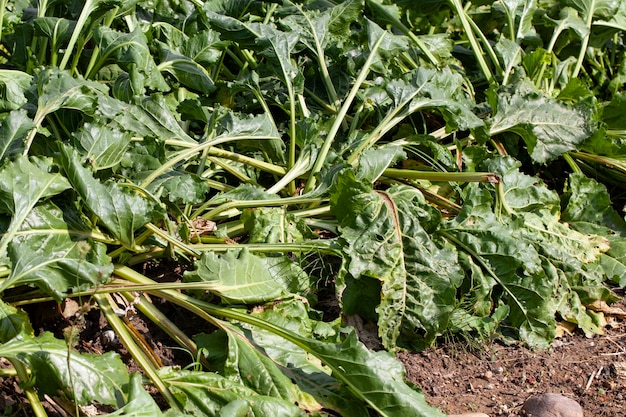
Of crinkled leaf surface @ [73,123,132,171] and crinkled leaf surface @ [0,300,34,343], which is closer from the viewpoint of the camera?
crinkled leaf surface @ [0,300,34,343]

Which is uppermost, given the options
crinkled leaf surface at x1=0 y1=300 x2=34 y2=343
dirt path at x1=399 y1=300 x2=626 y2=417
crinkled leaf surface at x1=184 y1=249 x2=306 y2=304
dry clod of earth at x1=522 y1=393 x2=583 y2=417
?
crinkled leaf surface at x1=0 y1=300 x2=34 y2=343

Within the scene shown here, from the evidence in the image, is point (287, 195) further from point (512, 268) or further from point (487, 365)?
point (487, 365)

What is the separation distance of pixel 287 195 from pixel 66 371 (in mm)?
1571

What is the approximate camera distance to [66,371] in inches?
103

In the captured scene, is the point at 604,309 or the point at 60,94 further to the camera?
the point at 604,309

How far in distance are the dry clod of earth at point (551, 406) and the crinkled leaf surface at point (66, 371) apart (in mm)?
1515

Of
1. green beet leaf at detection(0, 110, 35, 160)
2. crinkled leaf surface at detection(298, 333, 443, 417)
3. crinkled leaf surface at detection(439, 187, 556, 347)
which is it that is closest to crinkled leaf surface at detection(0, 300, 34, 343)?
green beet leaf at detection(0, 110, 35, 160)

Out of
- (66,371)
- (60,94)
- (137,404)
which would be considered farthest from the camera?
(60,94)

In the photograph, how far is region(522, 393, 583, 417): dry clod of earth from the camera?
3088 mm

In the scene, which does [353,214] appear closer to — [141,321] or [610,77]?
[141,321]

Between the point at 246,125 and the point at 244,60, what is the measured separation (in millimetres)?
996

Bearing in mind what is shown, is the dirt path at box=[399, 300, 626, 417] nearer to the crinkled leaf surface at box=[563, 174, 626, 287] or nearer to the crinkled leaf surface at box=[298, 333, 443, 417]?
the crinkled leaf surface at box=[298, 333, 443, 417]

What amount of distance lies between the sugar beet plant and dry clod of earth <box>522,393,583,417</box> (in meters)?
0.45

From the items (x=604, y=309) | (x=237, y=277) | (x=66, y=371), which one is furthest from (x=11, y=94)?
(x=604, y=309)
